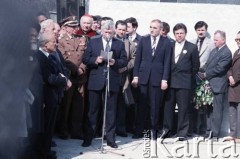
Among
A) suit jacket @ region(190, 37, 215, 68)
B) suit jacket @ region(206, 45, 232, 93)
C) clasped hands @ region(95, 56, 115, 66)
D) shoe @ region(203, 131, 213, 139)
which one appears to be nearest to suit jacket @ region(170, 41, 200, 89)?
suit jacket @ region(206, 45, 232, 93)

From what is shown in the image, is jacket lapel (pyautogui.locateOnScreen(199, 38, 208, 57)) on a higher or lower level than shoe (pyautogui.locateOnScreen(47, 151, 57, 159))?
higher

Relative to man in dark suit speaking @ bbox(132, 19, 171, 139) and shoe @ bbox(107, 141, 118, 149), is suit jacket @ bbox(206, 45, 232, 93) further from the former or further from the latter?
shoe @ bbox(107, 141, 118, 149)

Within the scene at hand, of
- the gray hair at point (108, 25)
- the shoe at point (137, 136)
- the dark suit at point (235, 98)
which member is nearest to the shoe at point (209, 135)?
the dark suit at point (235, 98)

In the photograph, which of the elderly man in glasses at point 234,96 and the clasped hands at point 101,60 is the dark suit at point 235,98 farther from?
the clasped hands at point 101,60

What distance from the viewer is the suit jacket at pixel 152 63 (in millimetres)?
7289

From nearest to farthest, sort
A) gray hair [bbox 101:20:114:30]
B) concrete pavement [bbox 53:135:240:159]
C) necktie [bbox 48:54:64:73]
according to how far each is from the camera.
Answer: necktie [bbox 48:54:64:73], concrete pavement [bbox 53:135:240:159], gray hair [bbox 101:20:114:30]

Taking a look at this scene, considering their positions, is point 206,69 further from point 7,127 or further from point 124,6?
point 7,127

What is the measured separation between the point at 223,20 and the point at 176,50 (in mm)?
2145

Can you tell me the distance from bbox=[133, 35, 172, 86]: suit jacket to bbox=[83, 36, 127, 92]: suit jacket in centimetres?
75

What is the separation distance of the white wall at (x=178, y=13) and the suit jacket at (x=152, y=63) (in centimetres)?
198

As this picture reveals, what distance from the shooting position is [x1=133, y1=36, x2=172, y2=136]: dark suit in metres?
7.29

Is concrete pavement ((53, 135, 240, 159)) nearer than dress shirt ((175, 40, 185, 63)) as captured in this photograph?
Yes

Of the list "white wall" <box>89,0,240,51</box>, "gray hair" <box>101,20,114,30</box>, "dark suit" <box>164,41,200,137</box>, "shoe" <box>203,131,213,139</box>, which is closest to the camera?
"gray hair" <box>101,20,114,30</box>

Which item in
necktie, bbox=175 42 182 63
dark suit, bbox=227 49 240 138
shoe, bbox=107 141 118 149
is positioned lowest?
shoe, bbox=107 141 118 149
